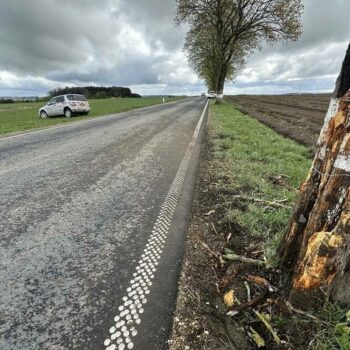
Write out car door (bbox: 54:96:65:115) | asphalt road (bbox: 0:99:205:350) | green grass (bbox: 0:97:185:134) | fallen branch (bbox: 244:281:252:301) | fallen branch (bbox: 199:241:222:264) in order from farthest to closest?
1. car door (bbox: 54:96:65:115)
2. green grass (bbox: 0:97:185:134)
3. fallen branch (bbox: 199:241:222:264)
4. fallen branch (bbox: 244:281:252:301)
5. asphalt road (bbox: 0:99:205:350)

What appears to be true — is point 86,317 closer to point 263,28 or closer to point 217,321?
point 217,321

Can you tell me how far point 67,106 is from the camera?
63.4 feet

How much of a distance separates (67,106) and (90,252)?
61.9 feet

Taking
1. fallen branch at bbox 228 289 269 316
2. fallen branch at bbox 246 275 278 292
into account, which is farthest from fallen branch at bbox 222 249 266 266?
fallen branch at bbox 228 289 269 316

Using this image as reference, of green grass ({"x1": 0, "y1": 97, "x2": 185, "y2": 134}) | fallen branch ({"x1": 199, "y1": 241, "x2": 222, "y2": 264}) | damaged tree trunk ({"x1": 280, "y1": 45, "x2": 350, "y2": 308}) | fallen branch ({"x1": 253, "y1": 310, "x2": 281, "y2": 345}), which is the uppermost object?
damaged tree trunk ({"x1": 280, "y1": 45, "x2": 350, "y2": 308})

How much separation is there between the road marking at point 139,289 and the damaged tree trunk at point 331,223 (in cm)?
113

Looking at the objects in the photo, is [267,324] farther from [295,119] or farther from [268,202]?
[295,119]

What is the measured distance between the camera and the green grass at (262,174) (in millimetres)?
3174

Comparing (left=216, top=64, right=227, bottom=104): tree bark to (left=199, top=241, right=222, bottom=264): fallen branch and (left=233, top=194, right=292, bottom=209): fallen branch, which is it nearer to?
(left=233, top=194, right=292, bottom=209): fallen branch

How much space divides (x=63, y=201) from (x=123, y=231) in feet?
4.20

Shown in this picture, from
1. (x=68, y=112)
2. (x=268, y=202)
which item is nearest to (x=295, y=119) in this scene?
(x=268, y=202)

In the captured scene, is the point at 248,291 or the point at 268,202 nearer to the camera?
the point at 248,291

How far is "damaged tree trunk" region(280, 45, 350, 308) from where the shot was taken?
1790mm

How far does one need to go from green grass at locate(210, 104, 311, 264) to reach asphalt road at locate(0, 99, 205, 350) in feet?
2.70
